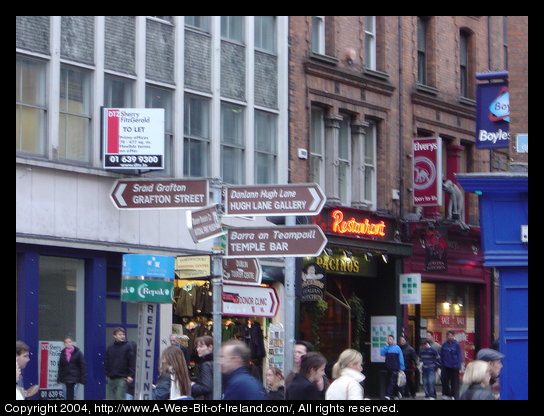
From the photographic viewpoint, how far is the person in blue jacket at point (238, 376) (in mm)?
10344

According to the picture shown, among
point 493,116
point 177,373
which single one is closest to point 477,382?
point 177,373

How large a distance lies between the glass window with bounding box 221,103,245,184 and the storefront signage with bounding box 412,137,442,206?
25.0ft

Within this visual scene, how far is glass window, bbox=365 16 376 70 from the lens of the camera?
34.6m

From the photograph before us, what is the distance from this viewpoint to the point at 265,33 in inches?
1197

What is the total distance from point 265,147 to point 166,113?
12.7 feet

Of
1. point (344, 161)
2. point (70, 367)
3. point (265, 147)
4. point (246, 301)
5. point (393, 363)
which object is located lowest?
point (393, 363)

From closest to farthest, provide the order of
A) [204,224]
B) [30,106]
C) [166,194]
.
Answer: [204,224], [166,194], [30,106]

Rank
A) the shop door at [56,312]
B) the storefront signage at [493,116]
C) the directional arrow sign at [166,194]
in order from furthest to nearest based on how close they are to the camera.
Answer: the shop door at [56,312] < the storefront signage at [493,116] < the directional arrow sign at [166,194]

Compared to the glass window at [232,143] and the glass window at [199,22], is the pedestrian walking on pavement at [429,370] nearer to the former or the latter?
the glass window at [232,143]

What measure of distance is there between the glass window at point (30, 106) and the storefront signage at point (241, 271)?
778 cm

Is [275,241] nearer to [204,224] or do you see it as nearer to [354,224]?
[204,224]

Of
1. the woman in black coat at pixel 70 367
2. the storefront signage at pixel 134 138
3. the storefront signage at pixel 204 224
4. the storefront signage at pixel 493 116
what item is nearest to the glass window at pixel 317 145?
the storefront signage at pixel 134 138

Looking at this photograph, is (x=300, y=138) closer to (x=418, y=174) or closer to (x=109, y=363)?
(x=418, y=174)
